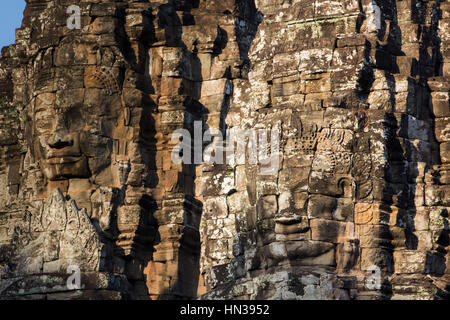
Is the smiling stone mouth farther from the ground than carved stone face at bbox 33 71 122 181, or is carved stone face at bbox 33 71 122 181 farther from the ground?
carved stone face at bbox 33 71 122 181

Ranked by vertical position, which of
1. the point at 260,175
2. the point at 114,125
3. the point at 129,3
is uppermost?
the point at 129,3

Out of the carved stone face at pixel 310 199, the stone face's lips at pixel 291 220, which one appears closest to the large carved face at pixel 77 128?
the carved stone face at pixel 310 199

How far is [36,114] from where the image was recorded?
38.8 m

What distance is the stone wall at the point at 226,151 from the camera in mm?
33531

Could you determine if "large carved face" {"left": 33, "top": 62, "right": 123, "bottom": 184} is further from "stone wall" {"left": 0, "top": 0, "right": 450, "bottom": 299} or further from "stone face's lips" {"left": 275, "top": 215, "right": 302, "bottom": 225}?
"stone face's lips" {"left": 275, "top": 215, "right": 302, "bottom": 225}

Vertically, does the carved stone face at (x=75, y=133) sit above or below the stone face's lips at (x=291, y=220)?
above

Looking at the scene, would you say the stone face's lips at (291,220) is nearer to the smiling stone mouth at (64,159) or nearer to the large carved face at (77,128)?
the large carved face at (77,128)

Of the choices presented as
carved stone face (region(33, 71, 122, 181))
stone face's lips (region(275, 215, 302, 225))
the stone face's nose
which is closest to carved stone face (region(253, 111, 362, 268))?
stone face's lips (region(275, 215, 302, 225))

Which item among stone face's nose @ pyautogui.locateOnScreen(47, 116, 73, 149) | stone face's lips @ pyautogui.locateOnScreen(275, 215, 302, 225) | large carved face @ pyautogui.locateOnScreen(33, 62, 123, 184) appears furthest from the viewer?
large carved face @ pyautogui.locateOnScreen(33, 62, 123, 184)

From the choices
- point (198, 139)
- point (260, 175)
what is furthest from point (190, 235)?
point (260, 175)

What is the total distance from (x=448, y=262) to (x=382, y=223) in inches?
60.2

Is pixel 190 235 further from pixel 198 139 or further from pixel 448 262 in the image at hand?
pixel 448 262

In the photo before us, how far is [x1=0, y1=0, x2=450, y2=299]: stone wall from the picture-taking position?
33531 mm

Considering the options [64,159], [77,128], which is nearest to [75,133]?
[77,128]
